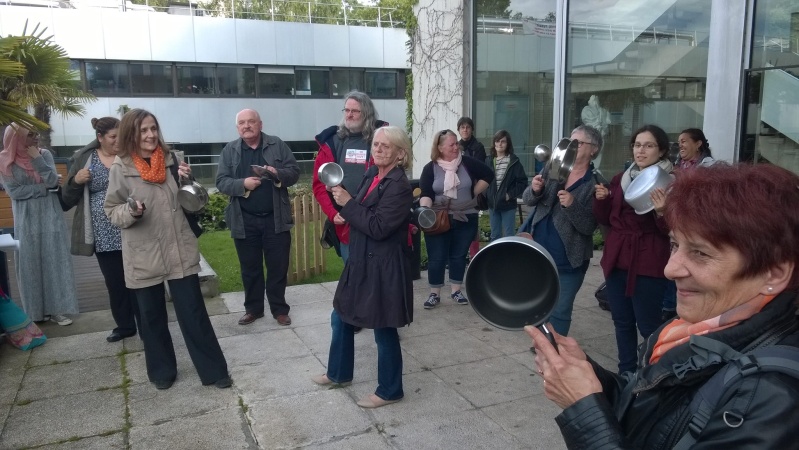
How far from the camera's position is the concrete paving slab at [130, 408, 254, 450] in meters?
3.43

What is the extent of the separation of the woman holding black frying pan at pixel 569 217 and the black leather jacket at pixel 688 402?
106 inches

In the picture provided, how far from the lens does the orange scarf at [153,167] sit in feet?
13.2

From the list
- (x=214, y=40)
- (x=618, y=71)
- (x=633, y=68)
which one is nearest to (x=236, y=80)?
(x=214, y=40)

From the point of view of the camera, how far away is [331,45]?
22984mm

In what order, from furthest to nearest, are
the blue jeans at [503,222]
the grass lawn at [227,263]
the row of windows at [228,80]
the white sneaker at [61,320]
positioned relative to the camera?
1. the row of windows at [228,80]
2. the grass lawn at [227,263]
3. the blue jeans at [503,222]
4. the white sneaker at [61,320]

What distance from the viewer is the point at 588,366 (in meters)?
1.52

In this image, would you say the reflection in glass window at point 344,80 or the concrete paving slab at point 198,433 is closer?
the concrete paving slab at point 198,433

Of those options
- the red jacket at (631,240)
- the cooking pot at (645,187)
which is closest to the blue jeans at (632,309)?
the red jacket at (631,240)

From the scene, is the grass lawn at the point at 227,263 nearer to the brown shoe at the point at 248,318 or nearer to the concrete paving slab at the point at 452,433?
the brown shoe at the point at 248,318

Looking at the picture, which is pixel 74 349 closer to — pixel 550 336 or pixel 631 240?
pixel 631 240

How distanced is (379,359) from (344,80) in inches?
830

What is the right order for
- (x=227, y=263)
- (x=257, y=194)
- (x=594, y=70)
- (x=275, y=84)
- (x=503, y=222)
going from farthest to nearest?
(x=275, y=84), (x=227, y=263), (x=594, y=70), (x=503, y=222), (x=257, y=194)

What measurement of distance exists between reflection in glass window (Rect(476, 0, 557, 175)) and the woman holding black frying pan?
16.0 ft

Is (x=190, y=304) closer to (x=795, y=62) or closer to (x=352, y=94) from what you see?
(x=352, y=94)
